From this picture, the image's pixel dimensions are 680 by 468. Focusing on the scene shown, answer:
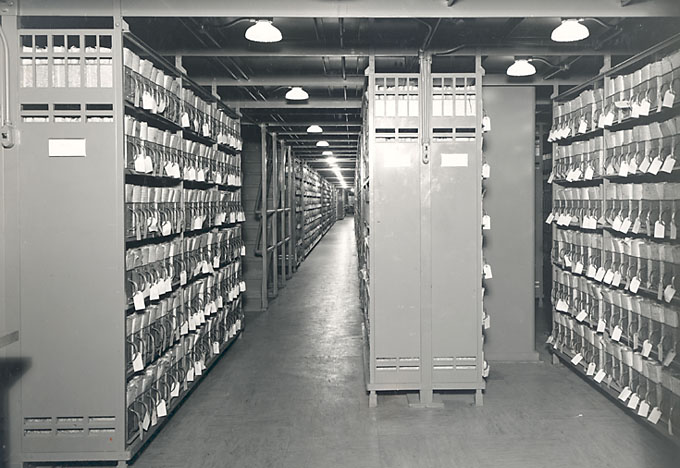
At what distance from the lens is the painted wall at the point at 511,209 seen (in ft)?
17.4

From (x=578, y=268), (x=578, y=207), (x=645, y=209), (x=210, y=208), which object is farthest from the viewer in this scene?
(x=210, y=208)

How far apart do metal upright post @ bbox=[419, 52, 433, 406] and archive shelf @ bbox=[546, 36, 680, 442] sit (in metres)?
1.35

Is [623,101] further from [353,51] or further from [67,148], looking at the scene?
[67,148]

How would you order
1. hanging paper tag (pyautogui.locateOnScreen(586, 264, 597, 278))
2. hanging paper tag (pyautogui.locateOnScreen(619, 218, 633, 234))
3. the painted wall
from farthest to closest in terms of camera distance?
the painted wall → hanging paper tag (pyautogui.locateOnScreen(586, 264, 597, 278)) → hanging paper tag (pyautogui.locateOnScreen(619, 218, 633, 234))

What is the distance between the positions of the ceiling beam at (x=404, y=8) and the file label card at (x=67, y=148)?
1041 millimetres

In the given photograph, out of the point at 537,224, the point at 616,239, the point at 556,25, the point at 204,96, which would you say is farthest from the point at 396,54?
the point at 537,224

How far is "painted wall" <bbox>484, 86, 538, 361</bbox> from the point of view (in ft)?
17.4

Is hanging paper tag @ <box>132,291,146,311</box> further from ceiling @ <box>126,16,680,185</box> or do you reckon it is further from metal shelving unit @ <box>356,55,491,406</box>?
ceiling @ <box>126,16,680,185</box>

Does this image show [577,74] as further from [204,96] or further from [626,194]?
[204,96]

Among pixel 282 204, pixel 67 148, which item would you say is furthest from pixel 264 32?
pixel 282 204

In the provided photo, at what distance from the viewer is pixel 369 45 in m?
4.59

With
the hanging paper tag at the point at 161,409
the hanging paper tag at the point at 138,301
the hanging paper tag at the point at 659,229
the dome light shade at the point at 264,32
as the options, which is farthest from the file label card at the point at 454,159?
the hanging paper tag at the point at 161,409

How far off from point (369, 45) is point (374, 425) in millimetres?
3000

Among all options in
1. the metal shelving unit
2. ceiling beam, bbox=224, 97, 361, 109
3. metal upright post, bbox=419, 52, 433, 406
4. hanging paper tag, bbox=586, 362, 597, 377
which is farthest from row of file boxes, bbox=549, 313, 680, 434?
ceiling beam, bbox=224, 97, 361, 109
